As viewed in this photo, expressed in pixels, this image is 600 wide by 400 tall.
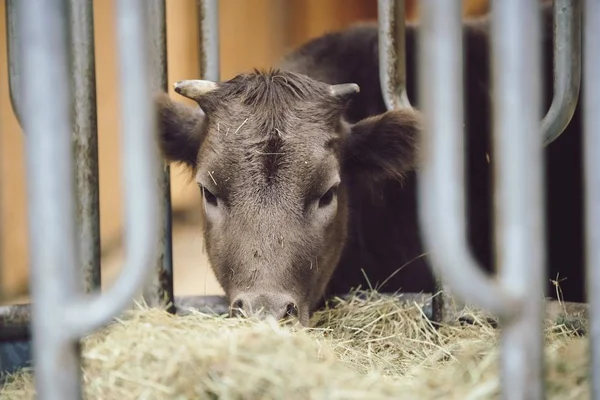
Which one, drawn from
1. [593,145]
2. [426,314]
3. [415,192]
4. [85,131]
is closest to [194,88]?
[85,131]

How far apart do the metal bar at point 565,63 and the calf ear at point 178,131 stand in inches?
52.3

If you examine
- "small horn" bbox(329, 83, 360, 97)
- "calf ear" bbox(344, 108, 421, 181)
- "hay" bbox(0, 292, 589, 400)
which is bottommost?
"hay" bbox(0, 292, 589, 400)

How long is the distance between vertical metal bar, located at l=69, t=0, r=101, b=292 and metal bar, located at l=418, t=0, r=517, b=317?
172 cm

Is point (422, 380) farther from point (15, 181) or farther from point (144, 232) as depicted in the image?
point (15, 181)

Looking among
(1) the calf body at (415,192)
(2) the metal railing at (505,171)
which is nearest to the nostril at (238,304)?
(2) the metal railing at (505,171)

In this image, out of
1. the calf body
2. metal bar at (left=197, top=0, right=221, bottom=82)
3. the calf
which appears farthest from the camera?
the calf body

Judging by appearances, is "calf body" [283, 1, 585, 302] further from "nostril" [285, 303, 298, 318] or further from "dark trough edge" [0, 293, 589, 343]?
"nostril" [285, 303, 298, 318]

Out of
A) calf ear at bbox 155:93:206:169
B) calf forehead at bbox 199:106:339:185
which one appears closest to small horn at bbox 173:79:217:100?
calf forehead at bbox 199:106:339:185

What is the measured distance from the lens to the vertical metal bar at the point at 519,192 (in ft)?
4.16

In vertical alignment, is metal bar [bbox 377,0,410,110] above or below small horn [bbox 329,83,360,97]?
above

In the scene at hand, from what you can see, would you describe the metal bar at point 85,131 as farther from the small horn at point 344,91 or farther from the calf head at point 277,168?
the small horn at point 344,91

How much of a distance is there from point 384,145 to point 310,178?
1.70 ft

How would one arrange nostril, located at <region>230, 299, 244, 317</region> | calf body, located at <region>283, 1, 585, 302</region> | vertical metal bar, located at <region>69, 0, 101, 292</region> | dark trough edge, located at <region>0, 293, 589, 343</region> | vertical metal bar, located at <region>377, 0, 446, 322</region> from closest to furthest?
nostril, located at <region>230, 299, 244, 317</region> < dark trough edge, located at <region>0, 293, 589, 343</region> < vertical metal bar, located at <region>69, 0, 101, 292</region> < vertical metal bar, located at <region>377, 0, 446, 322</region> < calf body, located at <region>283, 1, 585, 302</region>

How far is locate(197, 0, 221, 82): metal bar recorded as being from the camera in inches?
123
